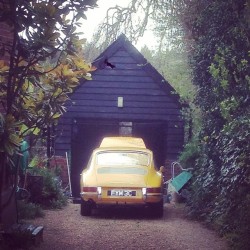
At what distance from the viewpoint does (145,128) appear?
63.8ft

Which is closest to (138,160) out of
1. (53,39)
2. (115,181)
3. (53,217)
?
(115,181)

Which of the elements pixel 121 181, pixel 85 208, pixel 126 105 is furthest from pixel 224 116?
pixel 126 105

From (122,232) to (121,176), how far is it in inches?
97.4

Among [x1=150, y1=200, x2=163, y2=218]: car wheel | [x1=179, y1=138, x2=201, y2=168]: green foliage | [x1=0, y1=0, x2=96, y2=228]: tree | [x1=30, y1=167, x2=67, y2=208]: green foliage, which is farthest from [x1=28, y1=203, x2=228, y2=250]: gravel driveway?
[x1=179, y1=138, x2=201, y2=168]: green foliage

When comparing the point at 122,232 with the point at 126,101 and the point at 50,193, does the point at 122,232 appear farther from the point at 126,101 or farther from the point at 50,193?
the point at 126,101

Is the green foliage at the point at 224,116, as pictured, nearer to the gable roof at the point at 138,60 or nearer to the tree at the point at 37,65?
the tree at the point at 37,65

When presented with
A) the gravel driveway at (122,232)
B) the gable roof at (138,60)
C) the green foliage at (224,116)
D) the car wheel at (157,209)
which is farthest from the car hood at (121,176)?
the gable roof at (138,60)

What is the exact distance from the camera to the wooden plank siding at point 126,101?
1927cm

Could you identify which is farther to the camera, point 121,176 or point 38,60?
point 121,176

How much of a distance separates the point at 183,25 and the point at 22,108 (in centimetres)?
998

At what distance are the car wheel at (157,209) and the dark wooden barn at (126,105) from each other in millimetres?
7649

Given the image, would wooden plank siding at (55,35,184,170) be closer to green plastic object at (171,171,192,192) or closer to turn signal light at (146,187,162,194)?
green plastic object at (171,171,192,192)

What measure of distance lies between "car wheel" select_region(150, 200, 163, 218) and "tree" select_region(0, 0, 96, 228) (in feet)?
15.7

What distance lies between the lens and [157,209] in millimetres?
11562
